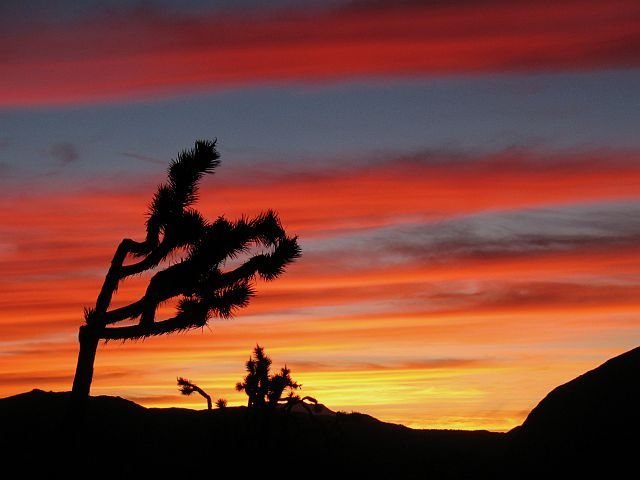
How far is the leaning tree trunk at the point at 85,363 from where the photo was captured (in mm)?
17609

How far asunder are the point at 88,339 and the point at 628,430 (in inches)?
443

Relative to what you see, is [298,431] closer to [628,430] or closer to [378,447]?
[378,447]

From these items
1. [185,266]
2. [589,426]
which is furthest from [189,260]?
[589,426]

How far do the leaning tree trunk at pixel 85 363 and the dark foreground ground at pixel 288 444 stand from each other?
0.46m

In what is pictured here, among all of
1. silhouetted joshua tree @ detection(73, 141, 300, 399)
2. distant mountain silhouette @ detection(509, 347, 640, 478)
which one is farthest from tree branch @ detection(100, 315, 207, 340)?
distant mountain silhouette @ detection(509, 347, 640, 478)

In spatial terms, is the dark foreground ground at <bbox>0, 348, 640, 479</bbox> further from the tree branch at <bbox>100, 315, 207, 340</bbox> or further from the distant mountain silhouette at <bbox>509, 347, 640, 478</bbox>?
the tree branch at <bbox>100, 315, 207, 340</bbox>

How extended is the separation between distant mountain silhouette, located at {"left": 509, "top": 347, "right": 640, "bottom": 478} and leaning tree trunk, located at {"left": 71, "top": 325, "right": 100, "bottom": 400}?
9.69 meters

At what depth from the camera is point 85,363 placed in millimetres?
17641

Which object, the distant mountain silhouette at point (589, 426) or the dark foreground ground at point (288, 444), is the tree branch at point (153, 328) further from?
the distant mountain silhouette at point (589, 426)

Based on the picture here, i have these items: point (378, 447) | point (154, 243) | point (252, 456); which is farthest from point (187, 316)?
point (378, 447)

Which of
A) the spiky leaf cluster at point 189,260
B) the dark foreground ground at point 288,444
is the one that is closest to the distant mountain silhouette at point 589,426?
the dark foreground ground at point 288,444

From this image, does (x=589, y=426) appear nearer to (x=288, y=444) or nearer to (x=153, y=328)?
(x=288, y=444)

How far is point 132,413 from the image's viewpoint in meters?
20.3

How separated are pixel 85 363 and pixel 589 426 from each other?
35.3 ft
